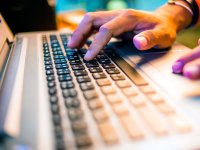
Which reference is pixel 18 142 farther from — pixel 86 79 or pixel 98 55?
pixel 98 55

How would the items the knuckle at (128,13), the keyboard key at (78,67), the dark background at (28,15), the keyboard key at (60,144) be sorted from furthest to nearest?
the dark background at (28,15) → the knuckle at (128,13) → the keyboard key at (78,67) → the keyboard key at (60,144)

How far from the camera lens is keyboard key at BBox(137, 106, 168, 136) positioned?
26cm

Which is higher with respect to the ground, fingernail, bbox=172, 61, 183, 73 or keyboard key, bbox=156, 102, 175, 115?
fingernail, bbox=172, 61, 183, 73

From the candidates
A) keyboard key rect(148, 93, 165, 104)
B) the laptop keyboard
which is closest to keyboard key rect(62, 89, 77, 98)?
the laptop keyboard

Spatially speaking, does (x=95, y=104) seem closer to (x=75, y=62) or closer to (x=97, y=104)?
(x=97, y=104)

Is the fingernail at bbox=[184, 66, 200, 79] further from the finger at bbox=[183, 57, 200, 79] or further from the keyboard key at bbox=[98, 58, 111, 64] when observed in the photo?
the keyboard key at bbox=[98, 58, 111, 64]

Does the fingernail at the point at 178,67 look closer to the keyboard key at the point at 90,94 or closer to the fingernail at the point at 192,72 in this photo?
the fingernail at the point at 192,72

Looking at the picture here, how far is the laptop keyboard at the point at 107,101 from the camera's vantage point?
0.85 feet

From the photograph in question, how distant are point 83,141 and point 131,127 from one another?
0.05m

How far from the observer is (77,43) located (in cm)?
59

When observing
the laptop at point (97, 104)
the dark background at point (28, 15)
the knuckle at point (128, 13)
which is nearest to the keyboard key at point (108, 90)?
the laptop at point (97, 104)

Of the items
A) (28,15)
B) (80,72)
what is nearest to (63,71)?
(80,72)

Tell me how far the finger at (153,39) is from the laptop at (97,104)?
0.09 feet

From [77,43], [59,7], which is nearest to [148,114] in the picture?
[77,43]
